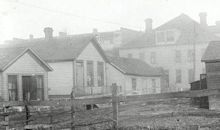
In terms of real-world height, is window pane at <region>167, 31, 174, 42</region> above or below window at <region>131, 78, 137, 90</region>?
above

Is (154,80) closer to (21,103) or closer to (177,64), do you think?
(177,64)

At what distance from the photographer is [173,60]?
5469 cm

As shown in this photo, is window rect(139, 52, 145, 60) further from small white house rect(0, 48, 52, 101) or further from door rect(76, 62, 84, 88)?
small white house rect(0, 48, 52, 101)

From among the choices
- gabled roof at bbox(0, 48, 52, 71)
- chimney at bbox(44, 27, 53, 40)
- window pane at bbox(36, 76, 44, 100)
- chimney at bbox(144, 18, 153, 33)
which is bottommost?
window pane at bbox(36, 76, 44, 100)

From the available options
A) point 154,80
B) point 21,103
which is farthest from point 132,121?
point 154,80

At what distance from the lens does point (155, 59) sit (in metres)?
56.6

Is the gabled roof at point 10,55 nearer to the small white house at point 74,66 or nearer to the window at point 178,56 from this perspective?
the small white house at point 74,66

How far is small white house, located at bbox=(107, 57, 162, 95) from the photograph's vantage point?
136ft

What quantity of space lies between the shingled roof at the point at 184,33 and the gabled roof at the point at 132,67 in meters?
7.25

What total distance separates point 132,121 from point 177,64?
130ft

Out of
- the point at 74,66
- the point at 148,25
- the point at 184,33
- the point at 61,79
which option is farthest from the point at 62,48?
the point at 148,25

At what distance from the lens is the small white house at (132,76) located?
A: 4159cm

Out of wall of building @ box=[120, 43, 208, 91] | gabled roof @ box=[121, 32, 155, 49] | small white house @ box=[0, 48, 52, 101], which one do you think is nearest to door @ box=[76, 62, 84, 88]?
small white house @ box=[0, 48, 52, 101]

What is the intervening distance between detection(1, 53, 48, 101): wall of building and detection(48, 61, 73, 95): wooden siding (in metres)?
4.64
